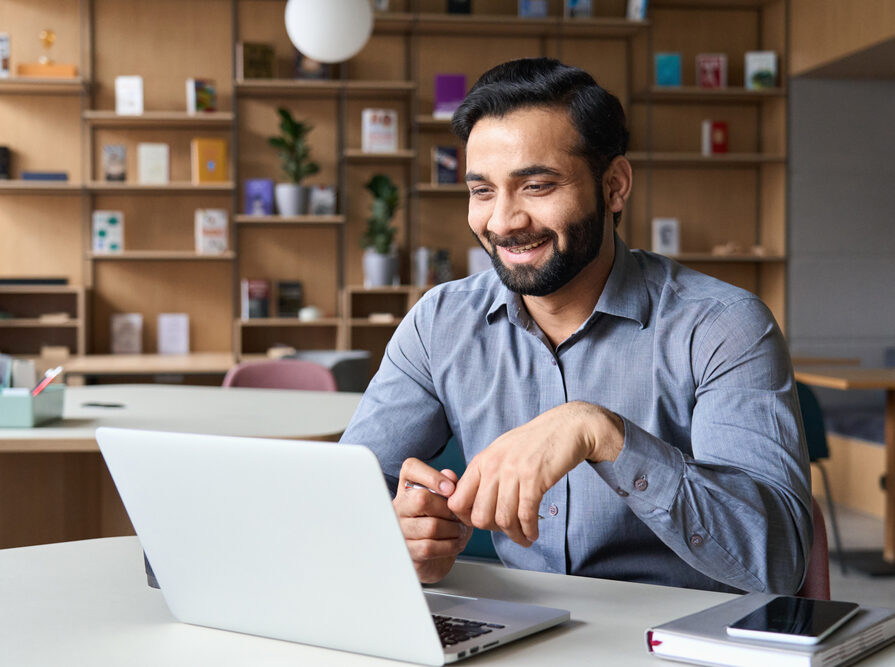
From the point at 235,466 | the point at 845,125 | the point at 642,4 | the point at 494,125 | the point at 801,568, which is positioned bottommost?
the point at 801,568

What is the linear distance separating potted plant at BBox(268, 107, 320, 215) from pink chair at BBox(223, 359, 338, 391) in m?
2.18

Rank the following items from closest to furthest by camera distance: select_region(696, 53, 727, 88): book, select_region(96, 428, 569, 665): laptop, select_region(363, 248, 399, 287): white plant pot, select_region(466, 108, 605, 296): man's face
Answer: select_region(96, 428, 569, 665): laptop → select_region(466, 108, 605, 296): man's face → select_region(363, 248, 399, 287): white plant pot → select_region(696, 53, 727, 88): book

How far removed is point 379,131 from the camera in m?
5.80

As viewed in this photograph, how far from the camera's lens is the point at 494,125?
1451 mm

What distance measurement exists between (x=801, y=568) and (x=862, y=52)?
15.7ft

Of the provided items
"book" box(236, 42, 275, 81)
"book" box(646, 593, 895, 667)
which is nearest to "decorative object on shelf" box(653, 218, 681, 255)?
"book" box(236, 42, 275, 81)

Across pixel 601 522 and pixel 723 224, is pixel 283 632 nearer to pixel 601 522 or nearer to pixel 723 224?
pixel 601 522

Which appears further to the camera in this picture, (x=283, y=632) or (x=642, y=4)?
(x=642, y=4)

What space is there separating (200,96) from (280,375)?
103 inches

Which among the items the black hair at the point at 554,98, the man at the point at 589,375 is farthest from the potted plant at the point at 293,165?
the black hair at the point at 554,98

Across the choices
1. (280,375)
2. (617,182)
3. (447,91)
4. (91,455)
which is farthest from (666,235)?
(617,182)

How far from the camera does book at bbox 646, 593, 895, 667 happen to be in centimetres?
83

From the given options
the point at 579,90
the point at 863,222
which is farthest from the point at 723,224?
the point at 579,90

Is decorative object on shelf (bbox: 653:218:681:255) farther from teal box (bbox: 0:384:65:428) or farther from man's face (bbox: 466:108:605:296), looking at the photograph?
man's face (bbox: 466:108:605:296)
